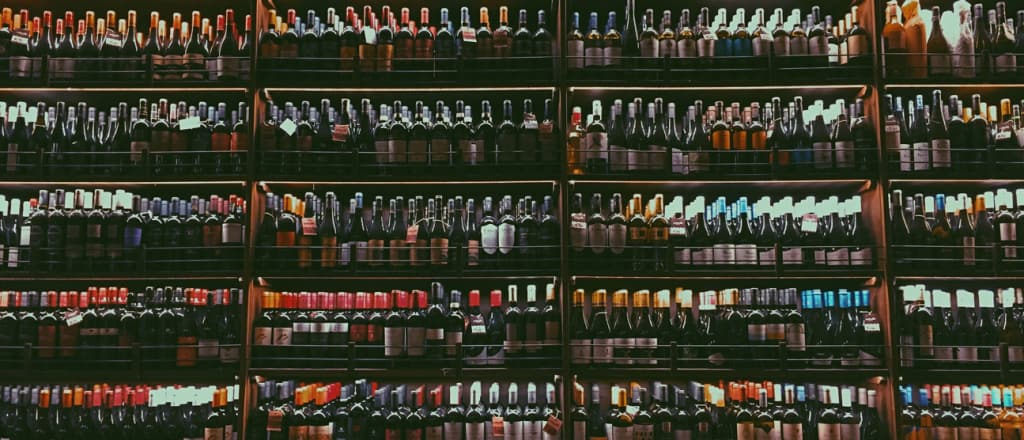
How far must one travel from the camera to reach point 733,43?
320 centimetres

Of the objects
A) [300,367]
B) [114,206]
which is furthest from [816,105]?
[114,206]

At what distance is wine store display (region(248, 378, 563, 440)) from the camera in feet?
9.57

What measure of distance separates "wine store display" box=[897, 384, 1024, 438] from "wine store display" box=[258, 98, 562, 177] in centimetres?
170

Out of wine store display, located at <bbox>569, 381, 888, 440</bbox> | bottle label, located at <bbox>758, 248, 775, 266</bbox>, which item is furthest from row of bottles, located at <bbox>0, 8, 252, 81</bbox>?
bottle label, located at <bbox>758, 248, 775, 266</bbox>

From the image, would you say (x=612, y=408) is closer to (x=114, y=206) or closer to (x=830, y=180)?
(x=830, y=180)

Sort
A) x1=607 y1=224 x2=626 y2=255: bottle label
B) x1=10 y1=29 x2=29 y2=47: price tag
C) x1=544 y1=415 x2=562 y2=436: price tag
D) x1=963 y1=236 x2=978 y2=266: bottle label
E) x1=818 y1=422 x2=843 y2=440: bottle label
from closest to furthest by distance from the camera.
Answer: x1=544 y1=415 x2=562 y2=436: price tag < x1=818 y1=422 x2=843 y2=440: bottle label < x1=963 y1=236 x2=978 y2=266: bottle label < x1=607 y1=224 x2=626 y2=255: bottle label < x1=10 y1=29 x2=29 y2=47: price tag

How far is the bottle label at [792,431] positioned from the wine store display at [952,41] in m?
1.42

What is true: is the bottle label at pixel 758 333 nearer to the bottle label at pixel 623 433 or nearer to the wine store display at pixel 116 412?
the bottle label at pixel 623 433

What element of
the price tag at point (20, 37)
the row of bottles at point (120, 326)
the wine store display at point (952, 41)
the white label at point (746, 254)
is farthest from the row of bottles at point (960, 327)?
the price tag at point (20, 37)

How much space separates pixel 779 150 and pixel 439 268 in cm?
143

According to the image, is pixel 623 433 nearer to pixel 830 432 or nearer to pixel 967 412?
pixel 830 432

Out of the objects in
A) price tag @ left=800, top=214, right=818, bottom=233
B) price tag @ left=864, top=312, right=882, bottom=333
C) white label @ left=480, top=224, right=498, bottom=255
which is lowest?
price tag @ left=864, top=312, right=882, bottom=333

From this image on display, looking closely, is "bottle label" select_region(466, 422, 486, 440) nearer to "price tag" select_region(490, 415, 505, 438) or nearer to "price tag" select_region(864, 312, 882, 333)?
"price tag" select_region(490, 415, 505, 438)

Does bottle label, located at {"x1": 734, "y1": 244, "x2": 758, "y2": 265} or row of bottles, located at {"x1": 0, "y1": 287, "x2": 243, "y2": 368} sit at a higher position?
bottle label, located at {"x1": 734, "y1": 244, "x2": 758, "y2": 265}
